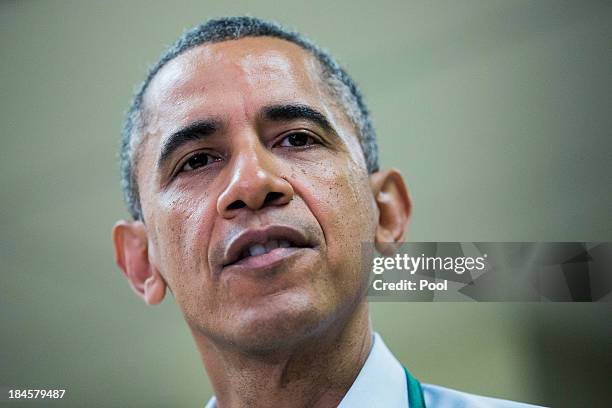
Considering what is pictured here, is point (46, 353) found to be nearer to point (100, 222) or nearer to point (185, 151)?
point (100, 222)

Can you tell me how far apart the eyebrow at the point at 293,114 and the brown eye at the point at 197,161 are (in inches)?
4.9

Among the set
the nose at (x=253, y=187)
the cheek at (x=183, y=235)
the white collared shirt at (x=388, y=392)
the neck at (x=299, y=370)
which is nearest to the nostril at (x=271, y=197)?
the nose at (x=253, y=187)

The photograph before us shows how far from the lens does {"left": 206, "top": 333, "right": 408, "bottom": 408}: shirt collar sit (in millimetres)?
1239

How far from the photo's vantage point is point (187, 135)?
123cm

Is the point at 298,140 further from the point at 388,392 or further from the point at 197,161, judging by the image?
the point at 388,392

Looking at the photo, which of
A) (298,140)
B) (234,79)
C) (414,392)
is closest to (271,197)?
(298,140)

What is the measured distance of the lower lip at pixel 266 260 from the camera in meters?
1.11

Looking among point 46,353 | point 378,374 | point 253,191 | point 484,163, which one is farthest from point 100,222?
point 484,163

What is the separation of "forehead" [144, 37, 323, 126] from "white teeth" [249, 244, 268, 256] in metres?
0.26

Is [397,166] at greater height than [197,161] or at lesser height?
greater

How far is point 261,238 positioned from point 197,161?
22 centimetres

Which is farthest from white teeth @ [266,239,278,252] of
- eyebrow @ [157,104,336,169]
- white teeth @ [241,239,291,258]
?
eyebrow @ [157,104,336,169]

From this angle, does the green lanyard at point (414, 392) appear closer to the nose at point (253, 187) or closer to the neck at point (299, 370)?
the neck at point (299, 370)

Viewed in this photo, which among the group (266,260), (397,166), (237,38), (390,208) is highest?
(237,38)
